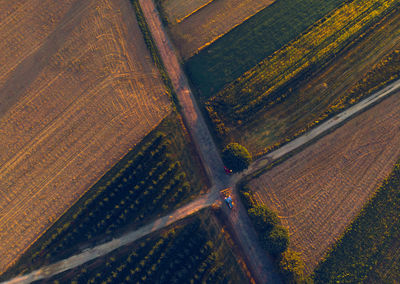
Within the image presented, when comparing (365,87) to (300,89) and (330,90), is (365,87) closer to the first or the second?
(330,90)

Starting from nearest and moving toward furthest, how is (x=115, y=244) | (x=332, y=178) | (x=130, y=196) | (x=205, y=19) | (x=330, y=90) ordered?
1. (x=130, y=196)
2. (x=115, y=244)
3. (x=332, y=178)
4. (x=330, y=90)
5. (x=205, y=19)

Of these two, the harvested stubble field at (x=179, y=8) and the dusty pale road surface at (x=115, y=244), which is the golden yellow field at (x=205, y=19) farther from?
the dusty pale road surface at (x=115, y=244)

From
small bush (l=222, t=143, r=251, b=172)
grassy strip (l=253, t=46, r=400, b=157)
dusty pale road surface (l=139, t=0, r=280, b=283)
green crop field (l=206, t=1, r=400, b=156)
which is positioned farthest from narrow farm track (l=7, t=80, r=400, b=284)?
small bush (l=222, t=143, r=251, b=172)

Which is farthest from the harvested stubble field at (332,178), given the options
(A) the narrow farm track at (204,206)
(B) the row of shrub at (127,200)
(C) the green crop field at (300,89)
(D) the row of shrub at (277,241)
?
(B) the row of shrub at (127,200)

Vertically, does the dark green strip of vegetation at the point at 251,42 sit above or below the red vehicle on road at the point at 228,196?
above

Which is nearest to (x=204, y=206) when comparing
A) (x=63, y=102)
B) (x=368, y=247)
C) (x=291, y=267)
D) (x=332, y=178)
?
(x=291, y=267)
